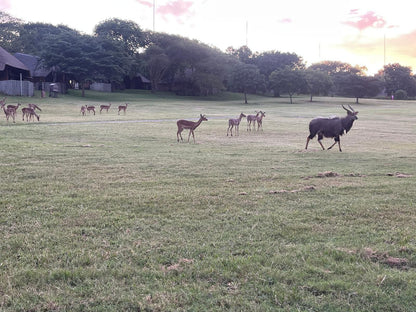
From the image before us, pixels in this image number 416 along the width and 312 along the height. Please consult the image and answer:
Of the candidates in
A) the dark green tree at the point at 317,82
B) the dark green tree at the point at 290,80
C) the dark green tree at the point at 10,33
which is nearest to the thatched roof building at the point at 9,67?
the dark green tree at the point at 10,33

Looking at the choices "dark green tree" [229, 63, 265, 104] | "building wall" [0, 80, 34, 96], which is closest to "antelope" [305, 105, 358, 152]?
"building wall" [0, 80, 34, 96]

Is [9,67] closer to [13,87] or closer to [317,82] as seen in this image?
[13,87]

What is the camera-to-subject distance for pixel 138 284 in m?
4.42

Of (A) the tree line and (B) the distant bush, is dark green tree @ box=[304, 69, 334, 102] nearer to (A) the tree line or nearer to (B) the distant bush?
(A) the tree line

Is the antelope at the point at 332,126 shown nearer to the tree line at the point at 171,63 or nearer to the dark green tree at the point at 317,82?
the tree line at the point at 171,63

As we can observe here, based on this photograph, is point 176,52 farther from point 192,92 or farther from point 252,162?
point 252,162

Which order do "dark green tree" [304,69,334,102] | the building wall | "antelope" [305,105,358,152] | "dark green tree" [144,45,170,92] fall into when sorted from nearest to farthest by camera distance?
1. "antelope" [305,105,358,152]
2. the building wall
3. "dark green tree" [144,45,170,92]
4. "dark green tree" [304,69,334,102]

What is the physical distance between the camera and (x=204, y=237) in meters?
5.81

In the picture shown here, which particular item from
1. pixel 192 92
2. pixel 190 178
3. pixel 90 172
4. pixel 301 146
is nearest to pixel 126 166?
pixel 90 172

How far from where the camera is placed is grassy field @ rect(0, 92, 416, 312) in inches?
165

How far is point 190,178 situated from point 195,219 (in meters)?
3.45

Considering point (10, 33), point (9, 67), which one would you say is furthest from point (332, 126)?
point (10, 33)

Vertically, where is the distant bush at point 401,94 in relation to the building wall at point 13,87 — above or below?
above

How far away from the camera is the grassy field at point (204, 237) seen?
4199mm
